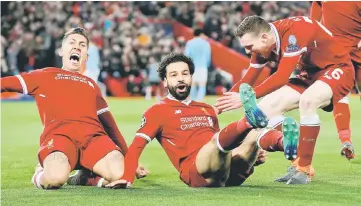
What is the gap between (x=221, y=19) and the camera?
2484cm

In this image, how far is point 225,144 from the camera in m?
6.03

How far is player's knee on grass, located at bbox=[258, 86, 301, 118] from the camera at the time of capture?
7.49 metres

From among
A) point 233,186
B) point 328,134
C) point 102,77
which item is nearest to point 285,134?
point 233,186

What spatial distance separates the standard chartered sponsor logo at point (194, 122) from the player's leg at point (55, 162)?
972mm

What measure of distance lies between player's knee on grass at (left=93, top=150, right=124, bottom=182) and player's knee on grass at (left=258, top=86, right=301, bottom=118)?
1511mm

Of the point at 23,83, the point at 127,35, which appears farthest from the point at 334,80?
the point at 127,35

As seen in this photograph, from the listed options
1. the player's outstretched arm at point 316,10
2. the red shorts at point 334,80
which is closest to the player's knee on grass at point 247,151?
the red shorts at point 334,80

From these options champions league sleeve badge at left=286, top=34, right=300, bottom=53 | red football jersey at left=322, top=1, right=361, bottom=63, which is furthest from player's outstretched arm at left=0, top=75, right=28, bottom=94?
red football jersey at left=322, top=1, right=361, bottom=63

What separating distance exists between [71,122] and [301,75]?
92.6 inches

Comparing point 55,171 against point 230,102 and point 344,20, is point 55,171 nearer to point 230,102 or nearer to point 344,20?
point 230,102

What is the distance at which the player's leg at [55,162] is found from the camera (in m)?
6.54

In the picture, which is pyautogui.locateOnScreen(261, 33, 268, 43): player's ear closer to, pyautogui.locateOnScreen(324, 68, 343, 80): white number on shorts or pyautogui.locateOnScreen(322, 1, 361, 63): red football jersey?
pyautogui.locateOnScreen(324, 68, 343, 80): white number on shorts

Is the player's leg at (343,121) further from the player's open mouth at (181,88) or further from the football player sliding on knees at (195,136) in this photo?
the player's open mouth at (181,88)

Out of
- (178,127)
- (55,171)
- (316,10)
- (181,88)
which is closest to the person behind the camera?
(55,171)
